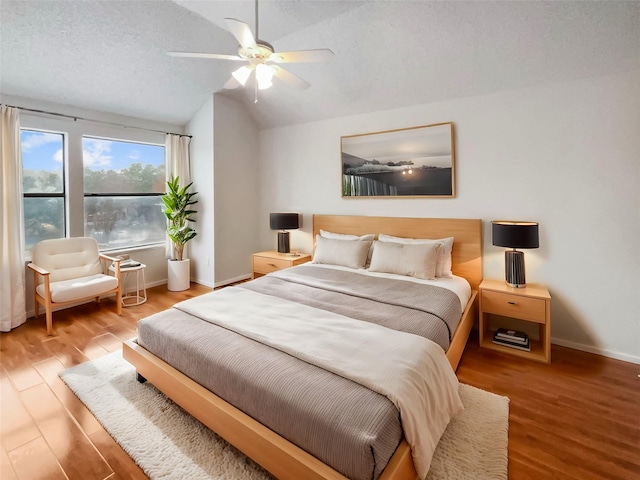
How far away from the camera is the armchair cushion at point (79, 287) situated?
3.28 metres

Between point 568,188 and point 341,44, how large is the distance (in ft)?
8.28

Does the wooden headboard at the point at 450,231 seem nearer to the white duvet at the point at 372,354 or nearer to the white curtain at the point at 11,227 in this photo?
the white duvet at the point at 372,354

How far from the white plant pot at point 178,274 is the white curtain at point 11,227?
1.57 m

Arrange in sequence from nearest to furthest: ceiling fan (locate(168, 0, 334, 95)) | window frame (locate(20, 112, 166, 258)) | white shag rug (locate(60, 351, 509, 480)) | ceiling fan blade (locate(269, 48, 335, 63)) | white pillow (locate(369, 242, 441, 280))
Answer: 1. white shag rug (locate(60, 351, 509, 480))
2. ceiling fan (locate(168, 0, 334, 95))
3. ceiling fan blade (locate(269, 48, 335, 63))
4. white pillow (locate(369, 242, 441, 280))
5. window frame (locate(20, 112, 166, 258))

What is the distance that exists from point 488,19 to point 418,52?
632 mm

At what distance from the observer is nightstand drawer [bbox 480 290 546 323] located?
2.72 meters

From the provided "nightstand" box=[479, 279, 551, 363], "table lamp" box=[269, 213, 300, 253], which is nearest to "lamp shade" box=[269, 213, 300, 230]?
"table lamp" box=[269, 213, 300, 253]

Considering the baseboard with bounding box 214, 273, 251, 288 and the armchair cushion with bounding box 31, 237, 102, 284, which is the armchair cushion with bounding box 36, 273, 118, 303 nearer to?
the armchair cushion with bounding box 31, 237, 102, 284

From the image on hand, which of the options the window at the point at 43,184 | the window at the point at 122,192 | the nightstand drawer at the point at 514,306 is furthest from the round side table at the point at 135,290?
the nightstand drawer at the point at 514,306

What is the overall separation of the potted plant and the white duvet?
7.89ft

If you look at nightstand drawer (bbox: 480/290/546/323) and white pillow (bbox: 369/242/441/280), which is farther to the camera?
white pillow (bbox: 369/242/441/280)

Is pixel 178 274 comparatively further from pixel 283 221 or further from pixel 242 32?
pixel 242 32

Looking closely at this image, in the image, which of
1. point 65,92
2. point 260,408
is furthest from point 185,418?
point 65,92

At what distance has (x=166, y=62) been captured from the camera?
366cm
